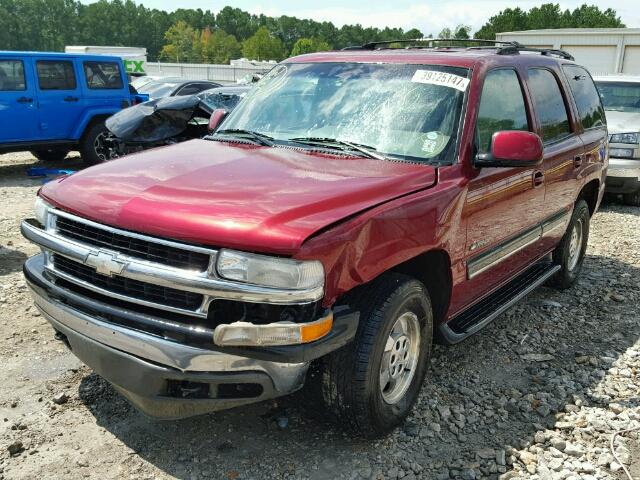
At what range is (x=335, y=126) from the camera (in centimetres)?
372

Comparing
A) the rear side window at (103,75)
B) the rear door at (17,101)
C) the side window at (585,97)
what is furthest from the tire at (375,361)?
the rear side window at (103,75)

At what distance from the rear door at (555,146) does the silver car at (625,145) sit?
14.2 feet

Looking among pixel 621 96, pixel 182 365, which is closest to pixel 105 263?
Result: pixel 182 365

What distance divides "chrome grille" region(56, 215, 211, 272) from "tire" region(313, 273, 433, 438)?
786 millimetres

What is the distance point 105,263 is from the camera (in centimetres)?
271

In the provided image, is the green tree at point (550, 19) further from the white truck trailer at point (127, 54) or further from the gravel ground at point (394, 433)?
the gravel ground at point (394, 433)

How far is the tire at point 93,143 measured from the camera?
11250 mm

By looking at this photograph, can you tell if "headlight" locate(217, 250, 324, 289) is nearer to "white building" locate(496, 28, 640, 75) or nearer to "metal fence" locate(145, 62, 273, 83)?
"white building" locate(496, 28, 640, 75)

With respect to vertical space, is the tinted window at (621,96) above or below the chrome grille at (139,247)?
above

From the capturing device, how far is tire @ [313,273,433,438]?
2867mm

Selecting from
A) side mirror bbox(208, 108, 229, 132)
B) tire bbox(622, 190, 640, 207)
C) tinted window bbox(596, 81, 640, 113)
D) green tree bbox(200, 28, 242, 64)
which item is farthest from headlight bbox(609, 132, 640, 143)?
green tree bbox(200, 28, 242, 64)

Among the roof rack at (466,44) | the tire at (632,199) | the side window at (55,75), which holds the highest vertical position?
the roof rack at (466,44)

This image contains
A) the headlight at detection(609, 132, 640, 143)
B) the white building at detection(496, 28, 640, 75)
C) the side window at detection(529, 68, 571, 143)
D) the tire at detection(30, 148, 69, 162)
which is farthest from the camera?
the white building at detection(496, 28, 640, 75)

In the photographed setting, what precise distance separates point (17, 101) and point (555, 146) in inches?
353
